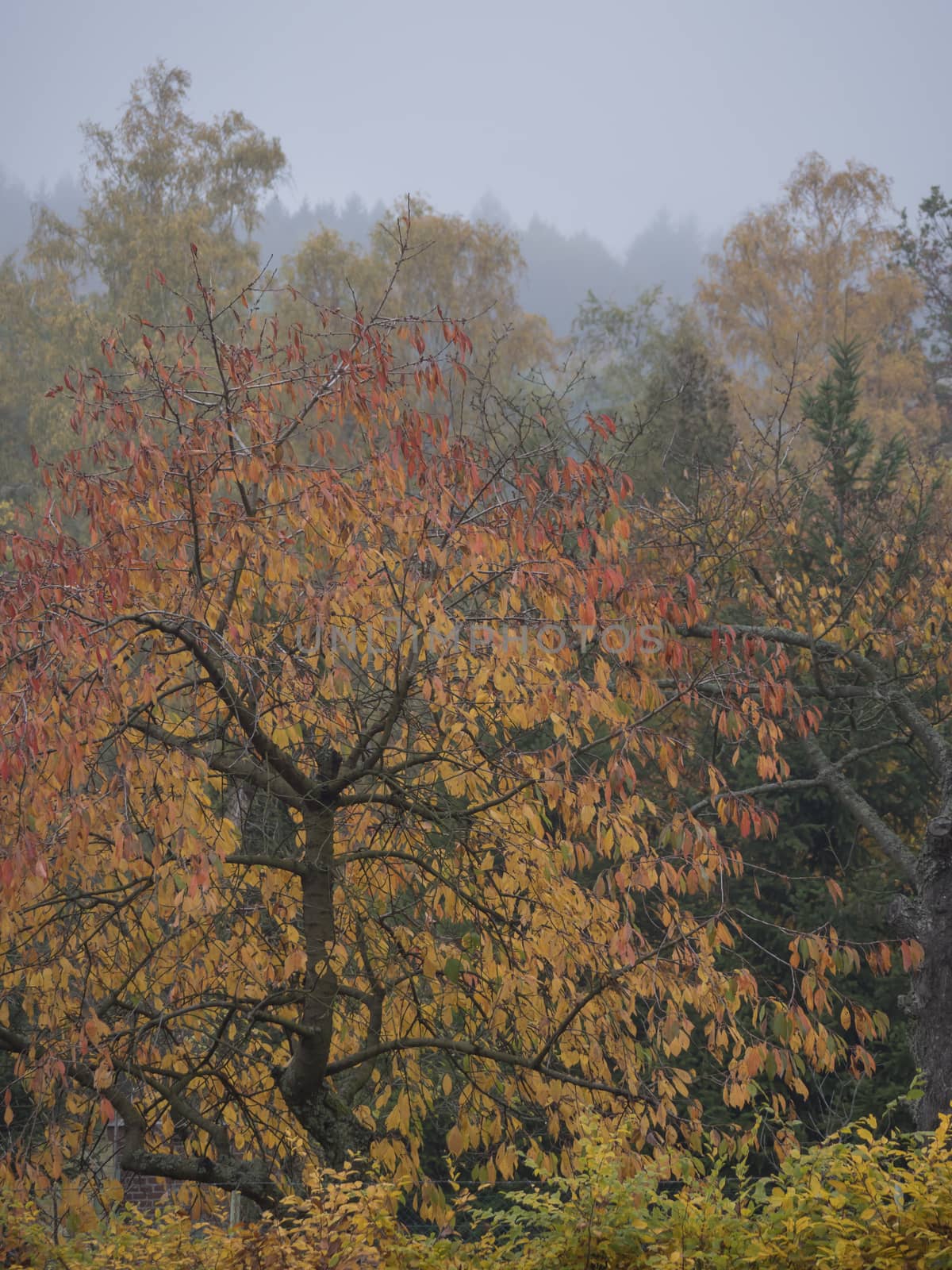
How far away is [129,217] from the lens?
26562 millimetres

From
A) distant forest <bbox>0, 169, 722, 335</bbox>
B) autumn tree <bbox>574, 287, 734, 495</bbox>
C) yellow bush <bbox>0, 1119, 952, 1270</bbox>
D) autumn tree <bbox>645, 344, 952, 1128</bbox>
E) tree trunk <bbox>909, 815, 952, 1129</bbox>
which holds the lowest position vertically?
yellow bush <bbox>0, 1119, 952, 1270</bbox>

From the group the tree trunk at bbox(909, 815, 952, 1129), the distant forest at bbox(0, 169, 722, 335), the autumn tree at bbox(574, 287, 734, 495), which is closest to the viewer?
the tree trunk at bbox(909, 815, 952, 1129)

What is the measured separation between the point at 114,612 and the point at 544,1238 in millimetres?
2371

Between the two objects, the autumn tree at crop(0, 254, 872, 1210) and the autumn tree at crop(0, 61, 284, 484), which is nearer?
the autumn tree at crop(0, 254, 872, 1210)

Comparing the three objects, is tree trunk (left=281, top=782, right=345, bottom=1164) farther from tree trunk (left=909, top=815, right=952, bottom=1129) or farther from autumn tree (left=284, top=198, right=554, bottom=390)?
autumn tree (left=284, top=198, right=554, bottom=390)

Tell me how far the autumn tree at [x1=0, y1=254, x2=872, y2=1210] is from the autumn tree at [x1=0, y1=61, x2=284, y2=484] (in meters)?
22.6

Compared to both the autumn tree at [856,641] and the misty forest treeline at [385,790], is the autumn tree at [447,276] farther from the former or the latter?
the misty forest treeline at [385,790]

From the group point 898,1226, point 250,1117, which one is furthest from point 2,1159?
point 898,1226

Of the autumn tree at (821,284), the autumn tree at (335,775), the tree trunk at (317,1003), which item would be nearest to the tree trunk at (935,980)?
the autumn tree at (335,775)

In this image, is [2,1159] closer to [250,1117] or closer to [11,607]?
[250,1117]

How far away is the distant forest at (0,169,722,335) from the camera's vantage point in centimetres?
7300

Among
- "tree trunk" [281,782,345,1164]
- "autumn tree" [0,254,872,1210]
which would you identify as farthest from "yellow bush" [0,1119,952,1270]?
"tree trunk" [281,782,345,1164]

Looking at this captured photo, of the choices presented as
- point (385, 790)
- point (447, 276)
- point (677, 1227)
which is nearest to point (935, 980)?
point (385, 790)

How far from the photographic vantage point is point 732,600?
12359 mm
